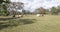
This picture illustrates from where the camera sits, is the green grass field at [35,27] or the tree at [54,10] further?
the tree at [54,10]

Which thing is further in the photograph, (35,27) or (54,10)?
(54,10)

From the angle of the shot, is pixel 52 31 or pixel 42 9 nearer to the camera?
pixel 52 31

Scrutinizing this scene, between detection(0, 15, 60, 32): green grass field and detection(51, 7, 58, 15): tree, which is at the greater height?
detection(0, 15, 60, 32): green grass field

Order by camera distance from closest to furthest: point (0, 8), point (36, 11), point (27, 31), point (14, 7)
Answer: point (27, 31) → point (0, 8) → point (14, 7) → point (36, 11)

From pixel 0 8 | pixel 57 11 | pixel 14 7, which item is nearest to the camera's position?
pixel 0 8

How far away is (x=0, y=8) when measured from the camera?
11.6 metres

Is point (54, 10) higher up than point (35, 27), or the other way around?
point (35, 27)

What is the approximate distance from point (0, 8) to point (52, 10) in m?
22.9

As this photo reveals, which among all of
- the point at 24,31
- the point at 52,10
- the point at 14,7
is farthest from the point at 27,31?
the point at 52,10

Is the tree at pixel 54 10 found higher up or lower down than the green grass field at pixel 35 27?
lower down

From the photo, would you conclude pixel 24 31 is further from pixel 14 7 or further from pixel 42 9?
pixel 42 9

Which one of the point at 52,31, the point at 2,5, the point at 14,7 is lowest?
the point at 14,7

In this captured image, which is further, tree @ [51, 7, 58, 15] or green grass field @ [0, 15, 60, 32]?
tree @ [51, 7, 58, 15]

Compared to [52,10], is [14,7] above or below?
above
